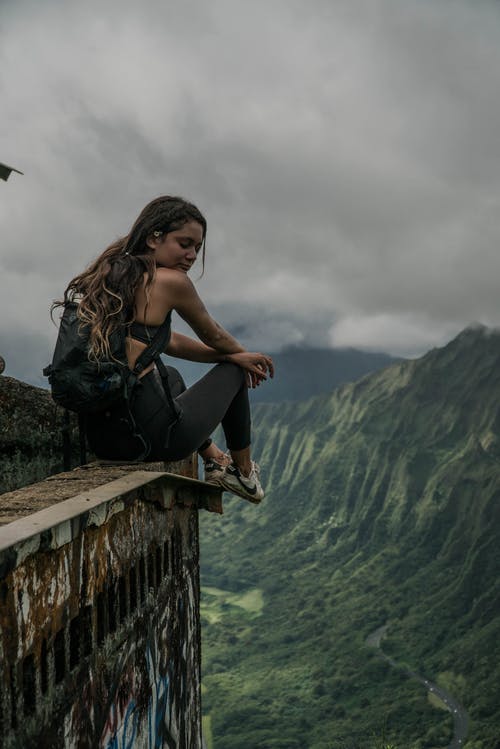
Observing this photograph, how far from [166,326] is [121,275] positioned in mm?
548

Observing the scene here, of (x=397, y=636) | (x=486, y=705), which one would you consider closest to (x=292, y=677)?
(x=397, y=636)

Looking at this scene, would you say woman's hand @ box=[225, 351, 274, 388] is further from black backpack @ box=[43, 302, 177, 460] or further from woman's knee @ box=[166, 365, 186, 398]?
black backpack @ box=[43, 302, 177, 460]

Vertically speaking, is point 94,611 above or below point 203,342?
below

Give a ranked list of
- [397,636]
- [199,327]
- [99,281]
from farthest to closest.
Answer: [397,636]
[199,327]
[99,281]

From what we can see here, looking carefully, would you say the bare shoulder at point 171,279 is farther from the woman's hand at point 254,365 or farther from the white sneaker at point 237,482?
the white sneaker at point 237,482

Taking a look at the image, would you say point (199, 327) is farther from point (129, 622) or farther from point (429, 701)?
point (429, 701)

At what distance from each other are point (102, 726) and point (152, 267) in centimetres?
313

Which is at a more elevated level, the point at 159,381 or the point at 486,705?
the point at 159,381

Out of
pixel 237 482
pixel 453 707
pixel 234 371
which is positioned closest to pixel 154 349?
pixel 234 371

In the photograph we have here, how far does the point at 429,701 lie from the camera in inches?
6063

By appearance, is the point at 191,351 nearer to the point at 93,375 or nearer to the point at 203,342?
the point at 203,342

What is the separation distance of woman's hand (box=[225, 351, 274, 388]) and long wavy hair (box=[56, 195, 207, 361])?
1.12 m

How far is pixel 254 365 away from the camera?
6414mm

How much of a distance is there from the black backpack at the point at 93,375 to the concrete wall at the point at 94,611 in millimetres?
442
